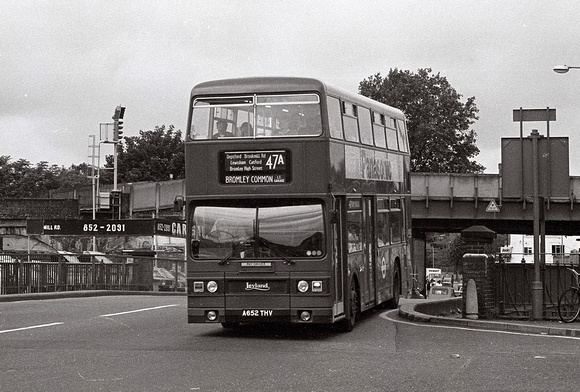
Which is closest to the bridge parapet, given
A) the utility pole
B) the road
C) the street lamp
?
the street lamp

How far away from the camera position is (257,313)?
1591 centimetres

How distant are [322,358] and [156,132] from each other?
99.9 meters

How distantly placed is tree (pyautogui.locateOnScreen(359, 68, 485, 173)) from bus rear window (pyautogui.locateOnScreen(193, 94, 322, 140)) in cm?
7321

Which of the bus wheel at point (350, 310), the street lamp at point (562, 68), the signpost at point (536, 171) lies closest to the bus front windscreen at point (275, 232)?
the bus wheel at point (350, 310)

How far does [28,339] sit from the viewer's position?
49.3 feet

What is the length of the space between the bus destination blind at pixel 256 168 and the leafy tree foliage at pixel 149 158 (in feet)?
301

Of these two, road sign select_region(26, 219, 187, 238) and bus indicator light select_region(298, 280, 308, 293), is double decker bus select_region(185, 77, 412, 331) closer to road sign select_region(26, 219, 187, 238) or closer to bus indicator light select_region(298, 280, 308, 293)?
bus indicator light select_region(298, 280, 308, 293)

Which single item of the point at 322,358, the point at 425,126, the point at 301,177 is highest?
the point at 425,126

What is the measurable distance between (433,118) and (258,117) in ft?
251

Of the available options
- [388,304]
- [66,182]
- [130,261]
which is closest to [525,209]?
[130,261]

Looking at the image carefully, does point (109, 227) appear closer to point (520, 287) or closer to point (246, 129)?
point (520, 287)

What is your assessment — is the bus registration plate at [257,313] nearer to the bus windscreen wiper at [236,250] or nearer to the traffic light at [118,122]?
the bus windscreen wiper at [236,250]

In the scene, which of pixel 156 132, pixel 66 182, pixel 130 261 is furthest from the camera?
pixel 66 182

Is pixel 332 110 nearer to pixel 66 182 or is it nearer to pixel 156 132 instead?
pixel 156 132
